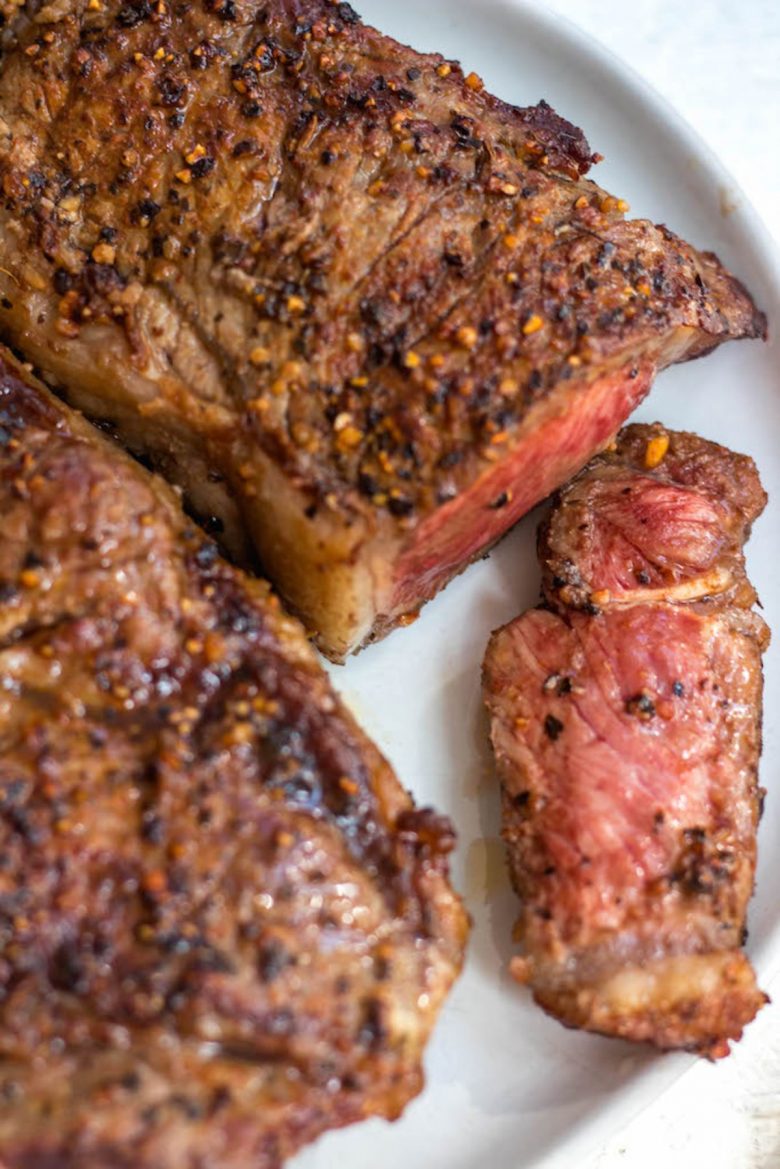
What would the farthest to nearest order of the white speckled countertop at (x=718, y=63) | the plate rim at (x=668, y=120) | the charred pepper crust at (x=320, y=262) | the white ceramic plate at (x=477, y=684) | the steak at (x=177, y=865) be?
the white speckled countertop at (x=718, y=63), the plate rim at (x=668, y=120), the white ceramic plate at (x=477, y=684), the charred pepper crust at (x=320, y=262), the steak at (x=177, y=865)

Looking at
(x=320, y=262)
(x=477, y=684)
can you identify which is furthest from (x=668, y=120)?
(x=477, y=684)

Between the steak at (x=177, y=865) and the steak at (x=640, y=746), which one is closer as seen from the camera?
the steak at (x=177, y=865)

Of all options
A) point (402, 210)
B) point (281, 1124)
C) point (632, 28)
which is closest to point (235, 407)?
point (402, 210)

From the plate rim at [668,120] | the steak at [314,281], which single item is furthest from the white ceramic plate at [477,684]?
the steak at [314,281]

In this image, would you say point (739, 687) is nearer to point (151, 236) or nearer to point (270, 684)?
point (270, 684)

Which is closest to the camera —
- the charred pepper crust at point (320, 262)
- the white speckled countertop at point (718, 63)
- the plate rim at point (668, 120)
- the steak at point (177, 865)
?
the steak at point (177, 865)

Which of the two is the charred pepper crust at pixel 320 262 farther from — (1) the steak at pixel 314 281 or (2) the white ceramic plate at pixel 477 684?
(2) the white ceramic plate at pixel 477 684

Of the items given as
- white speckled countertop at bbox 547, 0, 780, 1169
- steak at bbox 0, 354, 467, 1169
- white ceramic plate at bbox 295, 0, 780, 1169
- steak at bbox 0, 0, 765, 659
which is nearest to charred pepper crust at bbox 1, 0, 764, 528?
steak at bbox 0, 0, 765, 659

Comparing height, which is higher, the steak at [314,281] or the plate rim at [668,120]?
the plate rim at [668,120]
